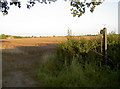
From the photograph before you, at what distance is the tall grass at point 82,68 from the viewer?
201 inches

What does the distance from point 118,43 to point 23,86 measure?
5015 mm

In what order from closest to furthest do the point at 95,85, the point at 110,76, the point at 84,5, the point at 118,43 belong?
the point at 95,85 < the point at 110,76 < the point at 84,5 < the point at 118,43

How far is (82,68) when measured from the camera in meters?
6.12

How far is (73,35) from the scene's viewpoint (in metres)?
8.35

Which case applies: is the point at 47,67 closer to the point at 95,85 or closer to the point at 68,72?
the point at 68,72

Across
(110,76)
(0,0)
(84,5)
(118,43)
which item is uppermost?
(0,0)

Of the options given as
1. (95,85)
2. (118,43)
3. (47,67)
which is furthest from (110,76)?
(47,67)

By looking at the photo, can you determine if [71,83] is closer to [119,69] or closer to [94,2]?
[119,69]

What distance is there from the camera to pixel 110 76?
17.1 feet

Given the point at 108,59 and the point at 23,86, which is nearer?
the point at 23,86

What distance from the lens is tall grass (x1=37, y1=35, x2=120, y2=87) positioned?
16.8 feet

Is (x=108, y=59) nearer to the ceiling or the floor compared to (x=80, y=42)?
nearer to the floor

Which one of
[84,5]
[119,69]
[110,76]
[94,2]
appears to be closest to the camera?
[110,76]

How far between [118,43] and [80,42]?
6.29 feet
